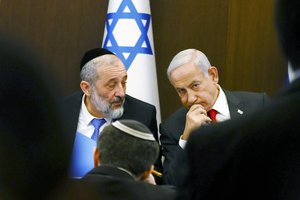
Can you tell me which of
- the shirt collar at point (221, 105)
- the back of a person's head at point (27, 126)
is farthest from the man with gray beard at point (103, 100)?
the back of a person's head at point (27, 126)

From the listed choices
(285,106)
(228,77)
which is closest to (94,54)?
(228,77)

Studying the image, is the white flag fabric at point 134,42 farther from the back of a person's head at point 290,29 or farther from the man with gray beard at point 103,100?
the back of a person's head at point 290,29

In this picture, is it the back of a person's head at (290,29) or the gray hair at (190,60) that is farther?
the gray hair at (190,60)

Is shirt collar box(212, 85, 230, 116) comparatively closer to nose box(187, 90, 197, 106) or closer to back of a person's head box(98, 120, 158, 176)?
nose box(187, 90, 197, 106)

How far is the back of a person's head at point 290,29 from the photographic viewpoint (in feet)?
4.11

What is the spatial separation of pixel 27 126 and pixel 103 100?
374cm

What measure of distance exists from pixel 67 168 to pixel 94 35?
16.3 feet

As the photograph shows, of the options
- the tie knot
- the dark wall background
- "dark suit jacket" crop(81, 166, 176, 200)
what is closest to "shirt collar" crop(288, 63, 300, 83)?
→ "dark suit jacket" crop(81, 166, 176, 200)

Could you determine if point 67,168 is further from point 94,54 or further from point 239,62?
point 239,62

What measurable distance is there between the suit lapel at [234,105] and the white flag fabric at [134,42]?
3.49 feet

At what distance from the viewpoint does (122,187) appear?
1.93 metres

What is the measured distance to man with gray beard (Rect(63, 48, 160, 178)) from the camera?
4543mm

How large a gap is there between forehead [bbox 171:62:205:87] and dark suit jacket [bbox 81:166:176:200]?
2.17 m

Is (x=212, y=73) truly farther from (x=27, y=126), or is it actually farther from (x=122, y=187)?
(x=27, y=126)
